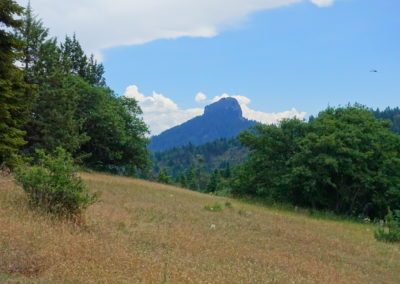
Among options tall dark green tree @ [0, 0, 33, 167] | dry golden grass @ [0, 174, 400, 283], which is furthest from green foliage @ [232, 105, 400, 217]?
tall dark green tree @ [0, 0, 33, 167]

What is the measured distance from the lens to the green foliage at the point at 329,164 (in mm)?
26125

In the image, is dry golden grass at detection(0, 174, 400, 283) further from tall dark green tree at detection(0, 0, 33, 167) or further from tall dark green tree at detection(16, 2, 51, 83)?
tall dark green tree at detection(16, 2, 51, 83)

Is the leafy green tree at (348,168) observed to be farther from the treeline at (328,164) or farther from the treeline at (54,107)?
the treeline at (54,107)

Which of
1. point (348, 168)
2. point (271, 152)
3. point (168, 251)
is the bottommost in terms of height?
point (168, 251)

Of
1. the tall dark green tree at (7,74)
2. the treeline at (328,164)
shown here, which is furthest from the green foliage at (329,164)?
the tall dark green tree at (7,74)

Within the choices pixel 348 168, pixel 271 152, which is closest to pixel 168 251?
pixel 348 168

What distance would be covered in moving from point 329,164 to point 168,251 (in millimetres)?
19251

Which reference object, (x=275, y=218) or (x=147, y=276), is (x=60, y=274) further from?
(x=275, y=218)

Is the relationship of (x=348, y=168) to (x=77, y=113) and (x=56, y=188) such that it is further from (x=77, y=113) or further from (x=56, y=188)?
(x=77, y=113)

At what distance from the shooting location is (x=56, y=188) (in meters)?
9.66

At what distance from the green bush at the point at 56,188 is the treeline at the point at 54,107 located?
5321 mm

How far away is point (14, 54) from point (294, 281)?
44.4 ft

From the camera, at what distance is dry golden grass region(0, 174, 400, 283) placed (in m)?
6.04

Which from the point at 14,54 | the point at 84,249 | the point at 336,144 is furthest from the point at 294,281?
the point at 336,144
